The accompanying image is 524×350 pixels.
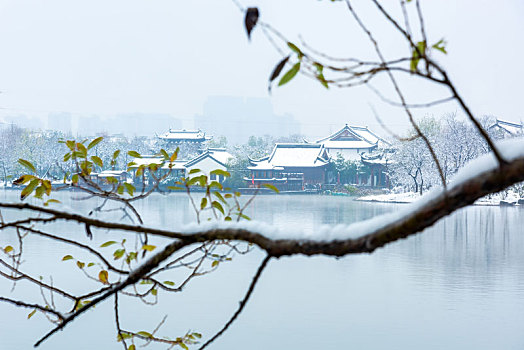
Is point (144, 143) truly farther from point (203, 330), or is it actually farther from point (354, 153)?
point (203, 330)

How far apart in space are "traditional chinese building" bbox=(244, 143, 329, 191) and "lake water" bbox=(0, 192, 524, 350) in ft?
31.8

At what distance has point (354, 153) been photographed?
932 inches

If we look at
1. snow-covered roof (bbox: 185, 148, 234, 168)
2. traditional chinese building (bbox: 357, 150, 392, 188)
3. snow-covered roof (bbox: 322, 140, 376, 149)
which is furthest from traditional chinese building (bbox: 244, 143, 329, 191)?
snow-covered roof (bbox: 322, 140, 376, 149)

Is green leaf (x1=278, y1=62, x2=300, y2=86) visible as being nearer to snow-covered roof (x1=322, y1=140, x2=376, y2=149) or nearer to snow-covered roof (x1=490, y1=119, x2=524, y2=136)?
snow-covered roof (x1=490, y1=119, x2=524, y2=136)

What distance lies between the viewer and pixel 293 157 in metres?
21.0

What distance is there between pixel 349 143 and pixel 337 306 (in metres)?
17.0

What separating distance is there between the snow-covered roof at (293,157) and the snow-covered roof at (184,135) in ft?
15.9

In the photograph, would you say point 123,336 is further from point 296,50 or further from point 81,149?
point 296,50

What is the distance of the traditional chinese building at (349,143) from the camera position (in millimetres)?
23438

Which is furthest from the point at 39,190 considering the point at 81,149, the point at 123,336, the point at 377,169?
the point at 377,169

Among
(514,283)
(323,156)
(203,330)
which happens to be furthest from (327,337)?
(323,156)

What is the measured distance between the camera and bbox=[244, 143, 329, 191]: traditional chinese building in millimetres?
20219

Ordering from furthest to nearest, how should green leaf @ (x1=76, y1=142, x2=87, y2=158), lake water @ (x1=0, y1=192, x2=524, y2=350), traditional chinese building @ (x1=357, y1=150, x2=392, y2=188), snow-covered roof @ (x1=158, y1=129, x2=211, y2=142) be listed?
1. snow-covered roof @ (x1=158, y1=129, x2=211, y2=142)
2. traditional chinese building @ (x1=357, y1=150, x2=392, y2=188)
3. lake water @ (x1=0, y1=192, x2=524, y2=350)
4. green leaf @ (x1=76, y1=142, x2=87, y2=158)

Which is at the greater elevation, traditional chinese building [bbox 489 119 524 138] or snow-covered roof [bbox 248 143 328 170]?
traditional chinese building [bbox 489 119 524 138]
